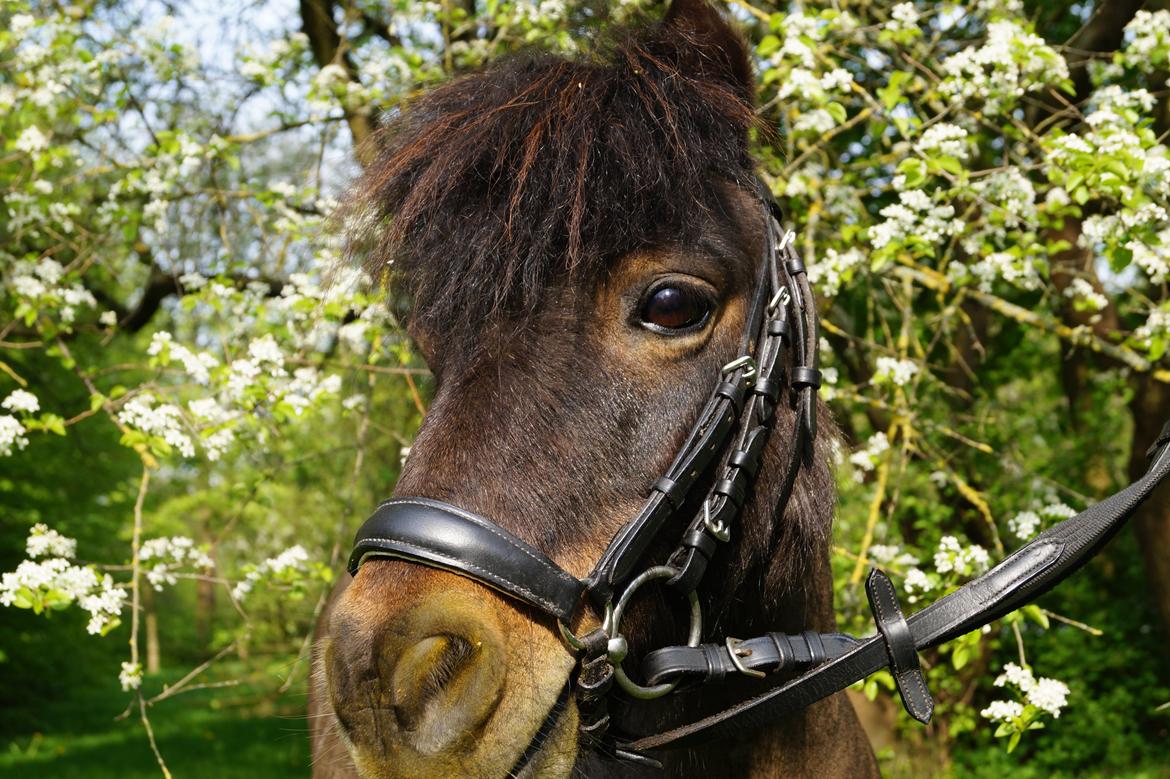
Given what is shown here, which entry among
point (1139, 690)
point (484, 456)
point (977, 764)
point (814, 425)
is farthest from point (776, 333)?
point (1139, 690)

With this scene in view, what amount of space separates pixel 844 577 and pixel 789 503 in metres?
2.07

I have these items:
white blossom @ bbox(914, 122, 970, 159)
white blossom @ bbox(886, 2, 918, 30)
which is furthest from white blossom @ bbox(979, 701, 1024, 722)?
white blossom @ bbox(886, 2, 918, 30)

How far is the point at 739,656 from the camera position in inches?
74.7

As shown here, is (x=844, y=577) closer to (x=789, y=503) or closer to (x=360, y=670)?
(x=789, y=503)

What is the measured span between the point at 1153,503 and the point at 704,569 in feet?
18.7

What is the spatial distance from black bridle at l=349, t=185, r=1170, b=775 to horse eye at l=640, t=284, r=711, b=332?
Result: 0.13m

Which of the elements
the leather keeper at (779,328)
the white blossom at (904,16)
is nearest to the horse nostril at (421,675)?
the leather keeper at (779,328)

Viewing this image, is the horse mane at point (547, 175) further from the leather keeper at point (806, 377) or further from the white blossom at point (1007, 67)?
the white blossom at point (1007, 67)

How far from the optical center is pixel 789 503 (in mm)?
2113

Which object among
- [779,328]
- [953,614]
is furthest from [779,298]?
[953,614]

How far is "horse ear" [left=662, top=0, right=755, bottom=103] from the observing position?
243 centimetres

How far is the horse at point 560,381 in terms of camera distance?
157cm

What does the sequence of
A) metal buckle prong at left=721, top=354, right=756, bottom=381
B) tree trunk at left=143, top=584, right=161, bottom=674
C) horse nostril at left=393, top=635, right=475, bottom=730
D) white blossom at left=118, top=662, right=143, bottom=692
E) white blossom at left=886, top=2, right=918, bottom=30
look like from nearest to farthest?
1. horse nostril at left=393, top=635, right=475, bottom=730
2. metal buckle prong at left=721, top=354, right=756, bottom=381
3. white blossom at left=118, top=662, right=143, bottom=692
4. white blossom at left=886, top=2, right=918, bottom=30
5. tree trunk at left=143, top=584, right=161, bottom=674

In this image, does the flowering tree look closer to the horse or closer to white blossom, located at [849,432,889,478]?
white blossom, located at [849,432,889,478]
